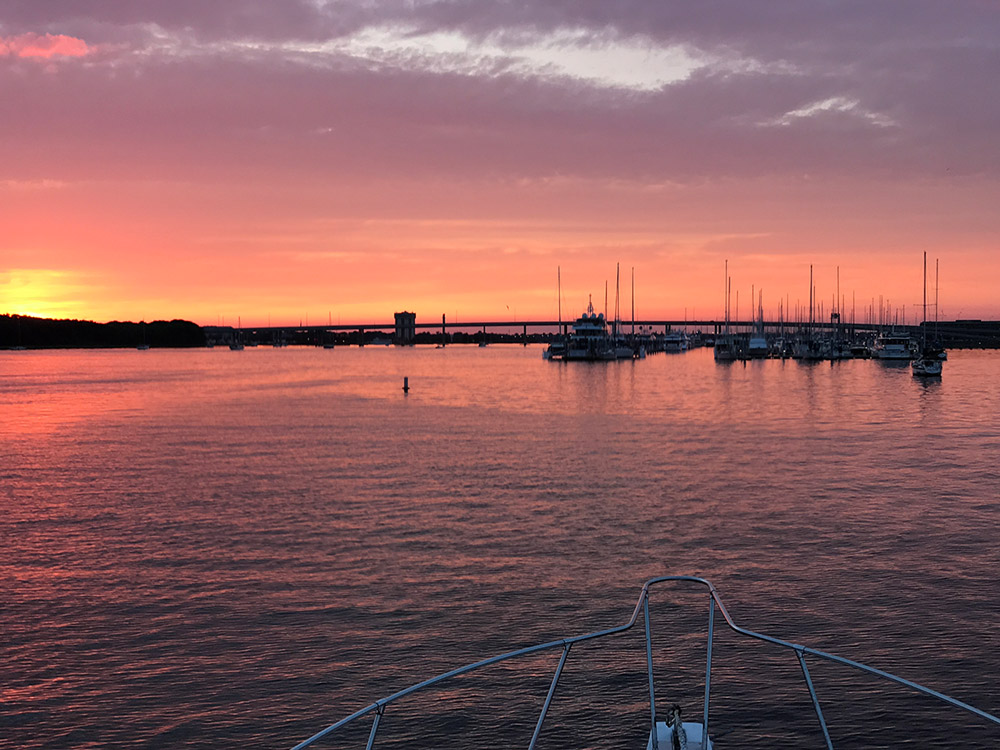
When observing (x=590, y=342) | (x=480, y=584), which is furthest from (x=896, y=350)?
(x=480, y=584)

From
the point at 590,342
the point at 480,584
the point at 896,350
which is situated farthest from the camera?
the point at 590,342

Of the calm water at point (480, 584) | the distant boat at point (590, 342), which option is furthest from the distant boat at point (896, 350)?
the calm water at point (480, 584)

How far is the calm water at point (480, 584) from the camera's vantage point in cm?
1248

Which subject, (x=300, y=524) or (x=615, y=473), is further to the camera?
(x=615, y=473)

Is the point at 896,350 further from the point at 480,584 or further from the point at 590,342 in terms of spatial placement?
the point at 480,584

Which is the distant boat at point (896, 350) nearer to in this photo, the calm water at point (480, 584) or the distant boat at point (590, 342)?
the distant boat at point (590, 342)

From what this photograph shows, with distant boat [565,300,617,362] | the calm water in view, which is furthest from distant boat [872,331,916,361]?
the calm water

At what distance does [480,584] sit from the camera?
18.2 meters

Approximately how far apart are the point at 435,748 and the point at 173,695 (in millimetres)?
4201

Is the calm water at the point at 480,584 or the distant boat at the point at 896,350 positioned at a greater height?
the distant boat at the point at 896,350

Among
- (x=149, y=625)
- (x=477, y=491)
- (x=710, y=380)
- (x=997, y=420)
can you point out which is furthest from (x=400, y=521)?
(x=710, y=380)

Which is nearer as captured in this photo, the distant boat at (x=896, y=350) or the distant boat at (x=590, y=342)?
the distant boat at (x=896, y=350)

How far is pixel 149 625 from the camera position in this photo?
52.1 ft

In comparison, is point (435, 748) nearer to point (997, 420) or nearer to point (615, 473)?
point (615, 473)
